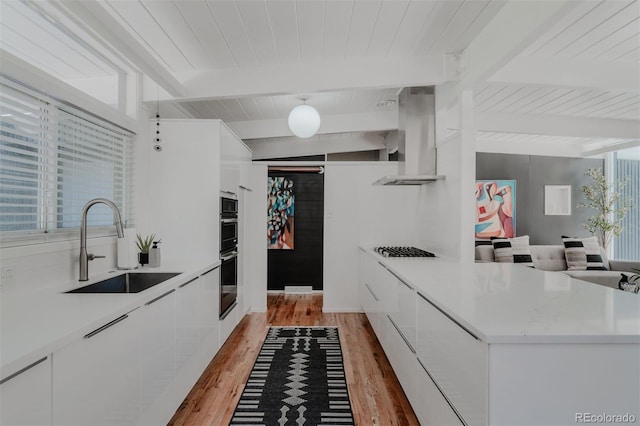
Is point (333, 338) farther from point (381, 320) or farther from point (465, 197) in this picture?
point (465, 197)

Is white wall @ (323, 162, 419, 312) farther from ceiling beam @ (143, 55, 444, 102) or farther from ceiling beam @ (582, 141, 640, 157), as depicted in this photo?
ceiling beam @ (582, 141, 640, 157)

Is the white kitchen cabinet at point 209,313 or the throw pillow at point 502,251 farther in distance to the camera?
the throw pillow at point 502,251

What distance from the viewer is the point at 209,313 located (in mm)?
2824

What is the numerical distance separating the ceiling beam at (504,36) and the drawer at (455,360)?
59.9 inches

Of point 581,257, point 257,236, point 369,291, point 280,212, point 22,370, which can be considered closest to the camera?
point 22,370

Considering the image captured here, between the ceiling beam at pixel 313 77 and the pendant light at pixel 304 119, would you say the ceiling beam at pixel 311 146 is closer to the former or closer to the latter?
the pendant light at pixel 304 119

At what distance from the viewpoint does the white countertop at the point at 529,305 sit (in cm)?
115

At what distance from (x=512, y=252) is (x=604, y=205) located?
9.54 feet

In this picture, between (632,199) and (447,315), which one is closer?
(447,315)

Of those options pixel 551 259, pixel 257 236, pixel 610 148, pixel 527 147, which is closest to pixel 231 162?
pixel 257 236

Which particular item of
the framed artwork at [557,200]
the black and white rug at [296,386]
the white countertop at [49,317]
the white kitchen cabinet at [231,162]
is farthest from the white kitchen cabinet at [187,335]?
the framed artwork at [557,200]

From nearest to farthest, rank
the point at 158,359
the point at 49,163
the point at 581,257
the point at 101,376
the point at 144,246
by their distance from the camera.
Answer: the point at 101,376
the point at 158,359
the point at 49,163
the point at 144,246
the point at 581,257

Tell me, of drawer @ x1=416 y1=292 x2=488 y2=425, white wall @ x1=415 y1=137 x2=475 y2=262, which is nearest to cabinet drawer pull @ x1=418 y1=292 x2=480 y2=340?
drawer @ x1=416 y1=292 x2=488 y2=425

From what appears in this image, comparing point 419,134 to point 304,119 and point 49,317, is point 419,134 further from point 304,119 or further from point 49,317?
point 49,317
